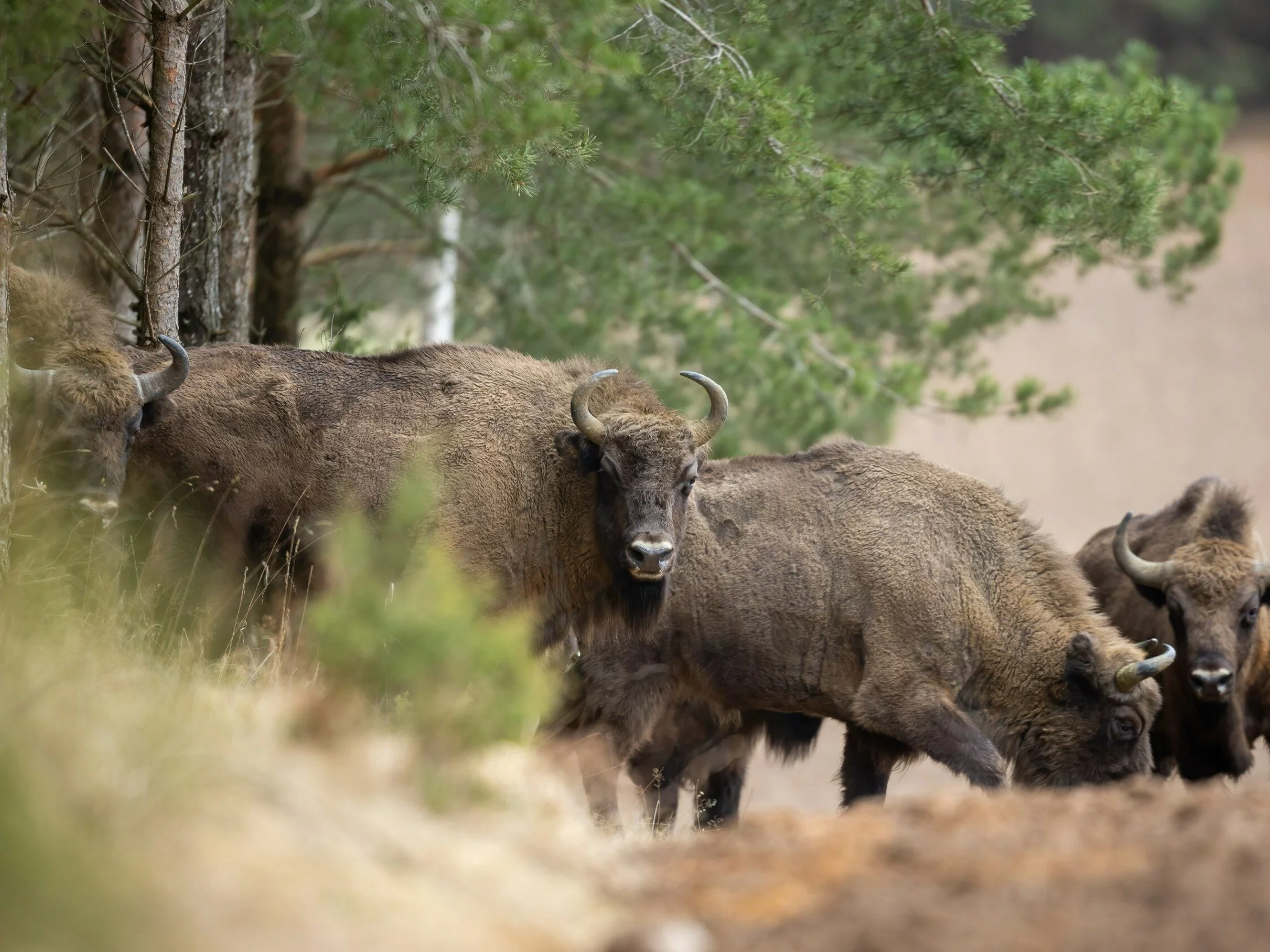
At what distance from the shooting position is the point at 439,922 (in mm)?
3582

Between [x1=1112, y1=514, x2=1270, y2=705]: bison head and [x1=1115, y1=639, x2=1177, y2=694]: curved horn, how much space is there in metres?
1.00

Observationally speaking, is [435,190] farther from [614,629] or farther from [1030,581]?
[1030,581]

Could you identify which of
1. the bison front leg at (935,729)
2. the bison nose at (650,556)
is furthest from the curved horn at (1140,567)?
the bison nose at (650,556)

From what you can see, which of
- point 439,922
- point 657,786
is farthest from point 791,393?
point 439,922

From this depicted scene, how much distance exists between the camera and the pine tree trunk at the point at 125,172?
9.52 m

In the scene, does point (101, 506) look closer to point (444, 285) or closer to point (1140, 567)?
point (1140, 567)

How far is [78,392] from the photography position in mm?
7090

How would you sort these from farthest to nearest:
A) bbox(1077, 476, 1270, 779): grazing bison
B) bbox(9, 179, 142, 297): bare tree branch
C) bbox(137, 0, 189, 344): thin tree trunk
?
bbox(1077, 476, 1270, 779): grazing bison
bbox(9, 179, 142, 297): bare tree branch
bbox(137, 0, 189, 344): thin tree trunk

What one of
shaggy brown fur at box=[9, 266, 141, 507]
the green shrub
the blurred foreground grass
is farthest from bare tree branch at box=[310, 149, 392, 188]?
the green shrub

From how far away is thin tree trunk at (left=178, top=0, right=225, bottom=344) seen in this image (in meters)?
8.70

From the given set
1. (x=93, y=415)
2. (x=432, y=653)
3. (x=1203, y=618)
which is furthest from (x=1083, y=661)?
(x=93, y=415)

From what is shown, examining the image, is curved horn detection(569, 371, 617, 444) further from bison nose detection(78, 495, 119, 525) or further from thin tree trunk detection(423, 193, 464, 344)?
thin tree trunk detection(423, 193, 464, 344)

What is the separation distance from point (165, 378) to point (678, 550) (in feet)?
9.76

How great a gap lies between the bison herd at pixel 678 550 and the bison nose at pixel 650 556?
2 centimetres
